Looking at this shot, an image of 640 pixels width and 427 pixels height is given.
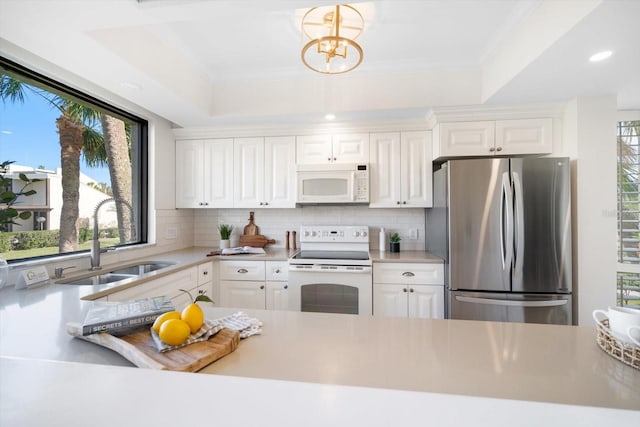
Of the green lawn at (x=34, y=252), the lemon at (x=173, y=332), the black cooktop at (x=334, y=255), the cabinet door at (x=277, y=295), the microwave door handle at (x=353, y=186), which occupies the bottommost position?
the cabinet door at (x=277, y=295)

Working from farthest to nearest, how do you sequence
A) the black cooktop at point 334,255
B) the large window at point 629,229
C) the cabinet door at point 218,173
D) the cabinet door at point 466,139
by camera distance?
the cabinet door at point 218,173 → the black cooktop at point 334,255 → the cabinet door at point 466,139 → the large window at point 629,229

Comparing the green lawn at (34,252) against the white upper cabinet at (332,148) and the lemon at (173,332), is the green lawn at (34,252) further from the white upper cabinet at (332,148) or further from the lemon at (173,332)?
the white upper cabinet at (332,148)

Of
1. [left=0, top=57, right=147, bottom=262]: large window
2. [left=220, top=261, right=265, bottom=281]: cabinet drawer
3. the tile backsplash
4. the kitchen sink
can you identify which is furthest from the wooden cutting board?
[left=0, top=57, right=147, bottom=262]: large window

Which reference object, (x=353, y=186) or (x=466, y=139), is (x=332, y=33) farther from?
(x=466, y=139)

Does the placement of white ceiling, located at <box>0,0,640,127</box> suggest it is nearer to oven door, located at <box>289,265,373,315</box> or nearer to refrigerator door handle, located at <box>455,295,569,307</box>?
oven door, located at <box>289,265,373,315</box>

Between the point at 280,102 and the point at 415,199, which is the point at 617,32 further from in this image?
the point at 280,102

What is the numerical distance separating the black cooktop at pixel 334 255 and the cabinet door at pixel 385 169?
52cm

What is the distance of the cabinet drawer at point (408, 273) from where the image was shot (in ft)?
8.29

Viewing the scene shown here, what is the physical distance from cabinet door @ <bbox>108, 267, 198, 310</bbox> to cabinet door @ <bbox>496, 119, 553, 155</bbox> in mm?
2874

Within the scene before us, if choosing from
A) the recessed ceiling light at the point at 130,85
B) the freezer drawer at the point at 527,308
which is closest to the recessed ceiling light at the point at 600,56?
the freezer drawer at the point at 527,308

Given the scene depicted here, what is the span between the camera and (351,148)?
296cm

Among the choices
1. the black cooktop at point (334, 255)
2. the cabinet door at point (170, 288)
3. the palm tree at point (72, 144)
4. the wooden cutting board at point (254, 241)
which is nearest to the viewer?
the cabinet door at point (170, 288)

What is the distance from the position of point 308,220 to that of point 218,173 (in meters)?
1.12

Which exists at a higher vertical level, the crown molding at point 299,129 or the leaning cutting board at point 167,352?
the crown molding at point 299,129
